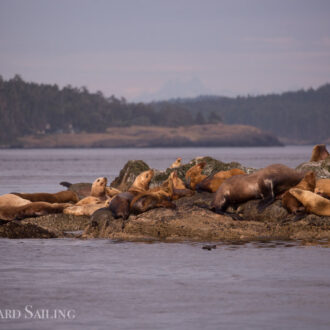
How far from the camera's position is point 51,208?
18.2 m

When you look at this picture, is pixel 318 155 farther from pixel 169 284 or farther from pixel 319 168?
pixel 169 284

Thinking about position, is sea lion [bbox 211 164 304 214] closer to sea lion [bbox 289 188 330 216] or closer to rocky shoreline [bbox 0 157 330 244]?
rocky shoreline [bbox 0 157 330 244]

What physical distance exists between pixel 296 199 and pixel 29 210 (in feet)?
20.2

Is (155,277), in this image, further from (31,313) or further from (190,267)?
(31,313)

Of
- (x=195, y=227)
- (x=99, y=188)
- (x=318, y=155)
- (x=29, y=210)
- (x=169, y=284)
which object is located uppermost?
(x=318, y=155)

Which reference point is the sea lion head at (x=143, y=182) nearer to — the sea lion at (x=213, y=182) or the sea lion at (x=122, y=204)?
the sea lion at (x=122, y=204)

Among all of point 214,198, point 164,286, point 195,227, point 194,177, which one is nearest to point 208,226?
point 195,227

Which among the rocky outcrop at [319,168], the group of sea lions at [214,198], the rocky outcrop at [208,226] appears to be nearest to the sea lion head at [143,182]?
the group of sea lions at [214,198]

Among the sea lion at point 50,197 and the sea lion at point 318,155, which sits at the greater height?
the sea lion at point 318,155

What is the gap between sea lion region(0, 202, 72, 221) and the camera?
58.1ft

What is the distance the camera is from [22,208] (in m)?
17.9

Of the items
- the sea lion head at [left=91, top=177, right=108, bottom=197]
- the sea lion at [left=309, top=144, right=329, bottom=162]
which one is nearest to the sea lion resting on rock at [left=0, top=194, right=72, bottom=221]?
the sea lion head at [left=91, top=177, right=108, bottom=197]

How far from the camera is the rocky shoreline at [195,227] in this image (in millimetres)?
15055

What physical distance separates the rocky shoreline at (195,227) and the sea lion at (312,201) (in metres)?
0.17
